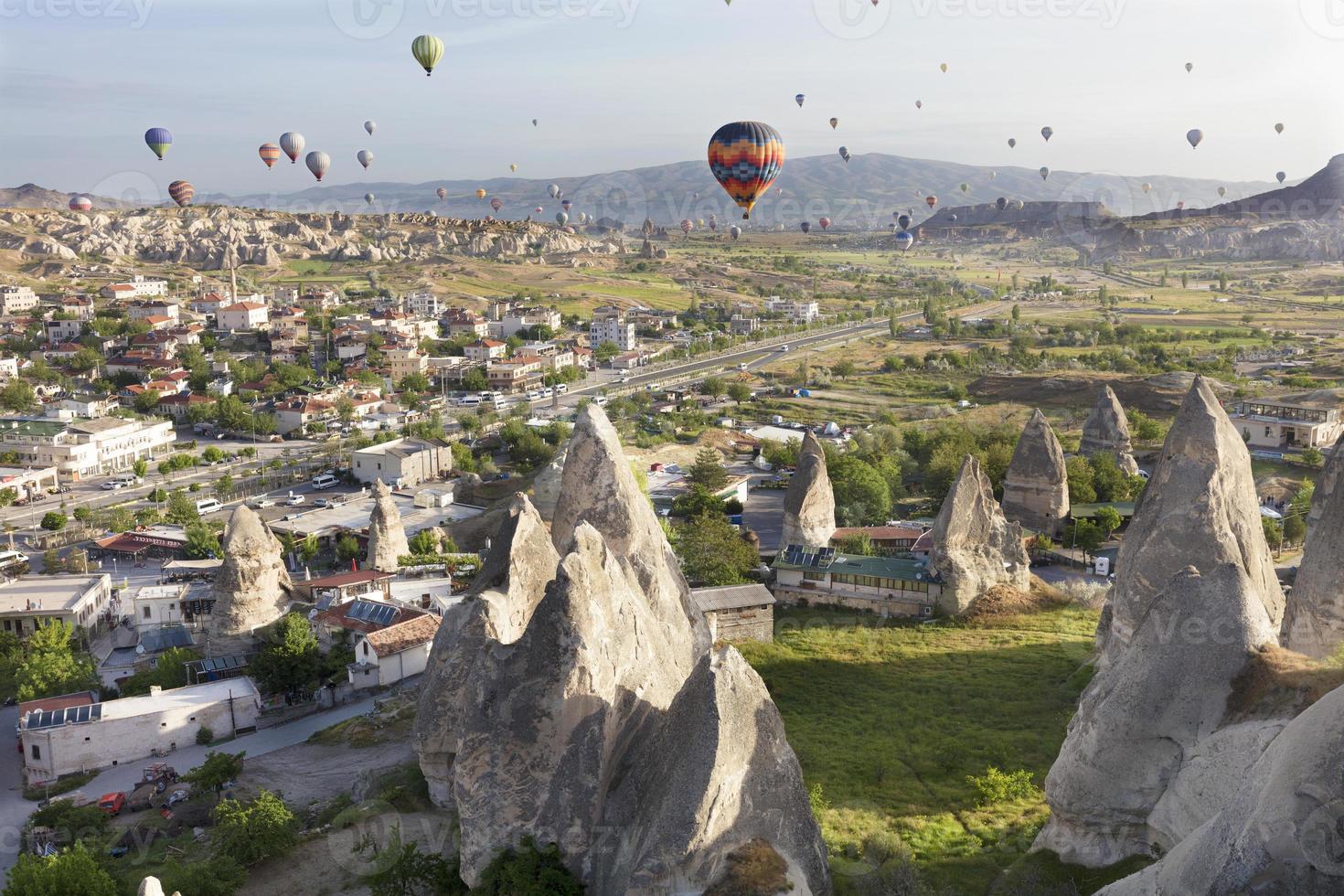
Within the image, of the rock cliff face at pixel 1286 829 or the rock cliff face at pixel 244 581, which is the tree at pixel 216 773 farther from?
the rock cliff face at pixel 1286 829

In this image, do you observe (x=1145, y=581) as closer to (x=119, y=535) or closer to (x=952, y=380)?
(x=119, y=535)

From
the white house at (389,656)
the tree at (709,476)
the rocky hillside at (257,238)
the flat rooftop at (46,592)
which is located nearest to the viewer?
the white house at (389,656)

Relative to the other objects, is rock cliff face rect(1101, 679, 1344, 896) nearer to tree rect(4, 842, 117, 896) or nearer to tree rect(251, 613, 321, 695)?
tree rect(4, 842, 117, 896)

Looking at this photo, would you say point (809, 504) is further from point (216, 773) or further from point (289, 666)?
point (216, 773)

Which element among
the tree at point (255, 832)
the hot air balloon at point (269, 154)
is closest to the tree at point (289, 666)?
the tree at point (255, 832)

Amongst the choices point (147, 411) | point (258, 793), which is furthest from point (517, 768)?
point (147, 411)

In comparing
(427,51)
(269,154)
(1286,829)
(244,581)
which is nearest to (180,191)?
(269,154)

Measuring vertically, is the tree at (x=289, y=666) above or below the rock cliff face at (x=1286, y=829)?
below

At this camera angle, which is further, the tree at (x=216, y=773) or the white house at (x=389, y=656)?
the white house at (x=389, y=656)
